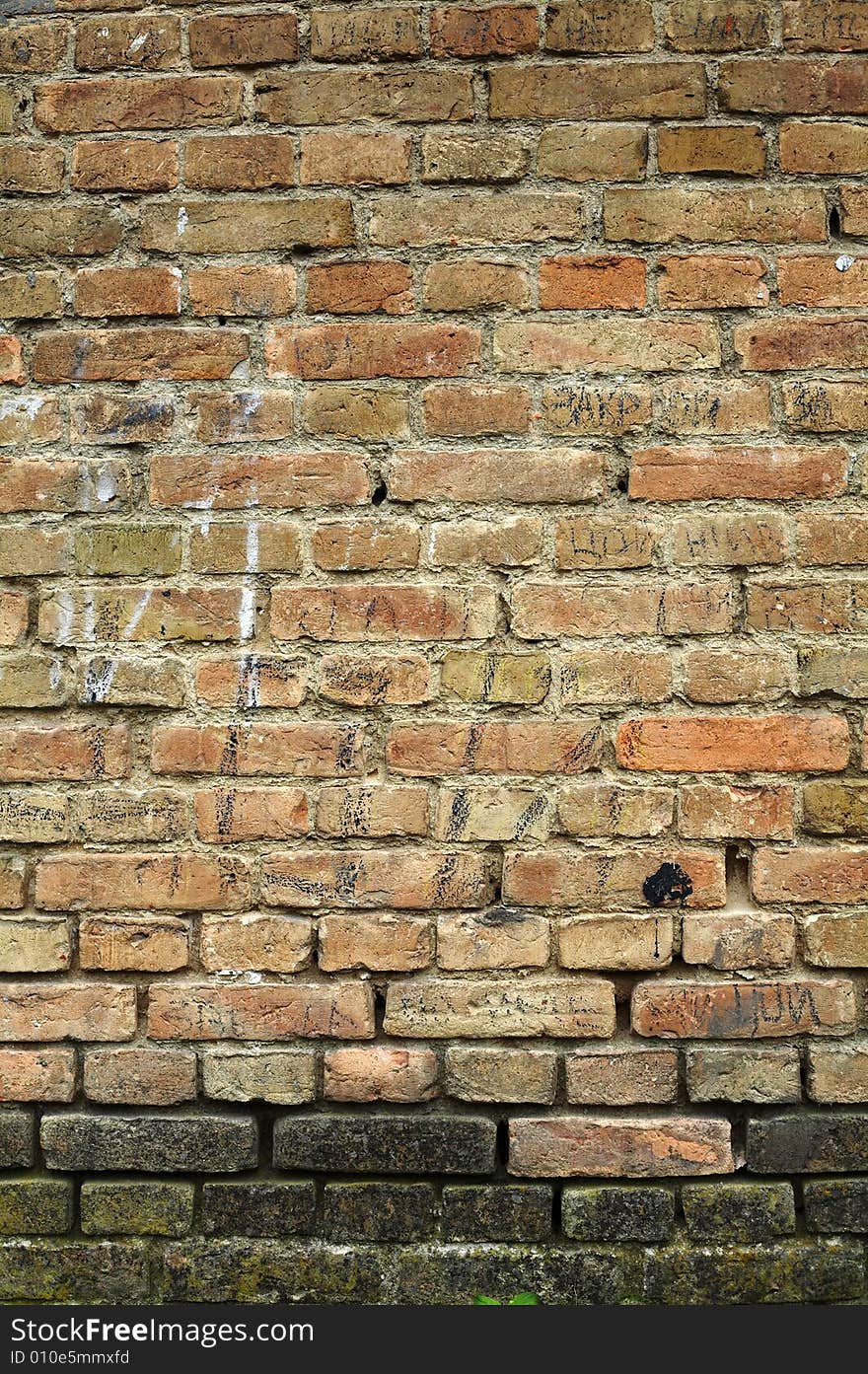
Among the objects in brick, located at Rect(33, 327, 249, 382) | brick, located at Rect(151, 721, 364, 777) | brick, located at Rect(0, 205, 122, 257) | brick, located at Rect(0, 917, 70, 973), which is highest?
brick, located at Rect(0, 205, 122, 257)

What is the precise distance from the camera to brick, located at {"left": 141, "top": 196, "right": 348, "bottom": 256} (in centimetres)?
165

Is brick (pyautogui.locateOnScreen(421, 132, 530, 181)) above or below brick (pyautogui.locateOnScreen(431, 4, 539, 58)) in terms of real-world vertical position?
below

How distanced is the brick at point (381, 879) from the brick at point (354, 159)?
1058 mm

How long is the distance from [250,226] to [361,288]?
206 mm

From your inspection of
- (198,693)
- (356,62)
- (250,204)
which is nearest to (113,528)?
(198,693)

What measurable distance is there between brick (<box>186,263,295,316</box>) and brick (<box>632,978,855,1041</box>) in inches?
48.5

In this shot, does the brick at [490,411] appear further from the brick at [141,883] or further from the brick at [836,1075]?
the brick at [836,1075]

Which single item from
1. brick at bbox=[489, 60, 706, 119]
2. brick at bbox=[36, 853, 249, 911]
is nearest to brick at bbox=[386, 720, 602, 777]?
brick at bbox=[36, 853, 249, 911]

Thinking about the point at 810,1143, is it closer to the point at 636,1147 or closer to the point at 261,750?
the point at 636,1147

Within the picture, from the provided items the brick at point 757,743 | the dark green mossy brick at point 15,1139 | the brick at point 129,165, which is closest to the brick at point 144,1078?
the dark green mossy brick at point 15,1139

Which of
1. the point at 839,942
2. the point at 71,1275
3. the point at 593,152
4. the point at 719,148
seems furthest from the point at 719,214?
the point at 71,1275

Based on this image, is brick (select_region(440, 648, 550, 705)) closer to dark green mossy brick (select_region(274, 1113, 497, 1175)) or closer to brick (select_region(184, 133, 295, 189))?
dark green mossy brick (select_region(274, 1113, 497, 1175))

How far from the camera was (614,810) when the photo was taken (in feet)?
5.32

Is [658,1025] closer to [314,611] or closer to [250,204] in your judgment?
[314,611]
